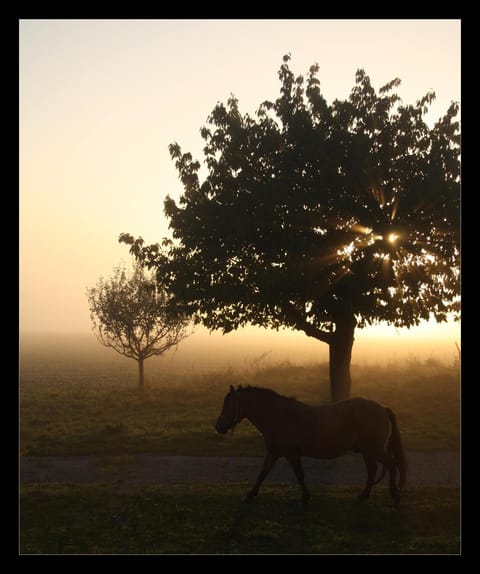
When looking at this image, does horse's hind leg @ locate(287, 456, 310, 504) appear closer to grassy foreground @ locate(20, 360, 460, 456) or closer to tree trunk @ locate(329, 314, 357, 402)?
grassy foreground @ locate(20, 360, 460, 456)

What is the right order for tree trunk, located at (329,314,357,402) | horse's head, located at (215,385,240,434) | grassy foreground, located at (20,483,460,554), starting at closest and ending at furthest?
grassy foreground, located at (20,483,460,554) < horse's head, located at (215,385,240,434) < tree trunk, located at (329,314,357,402)

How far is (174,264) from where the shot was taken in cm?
2456

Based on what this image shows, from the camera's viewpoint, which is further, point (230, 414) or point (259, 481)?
point (230, 414)

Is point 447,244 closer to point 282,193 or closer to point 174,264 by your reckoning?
point 282,193

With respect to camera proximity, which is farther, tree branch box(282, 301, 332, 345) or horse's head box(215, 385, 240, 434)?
tree branch box(282, 301, 332, 345)

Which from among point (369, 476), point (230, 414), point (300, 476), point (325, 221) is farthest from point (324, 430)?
point (325, 221)

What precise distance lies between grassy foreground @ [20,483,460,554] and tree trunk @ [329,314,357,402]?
10611 millimetres

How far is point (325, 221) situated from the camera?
22938mm

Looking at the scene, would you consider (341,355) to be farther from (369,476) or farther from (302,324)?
(369,476)

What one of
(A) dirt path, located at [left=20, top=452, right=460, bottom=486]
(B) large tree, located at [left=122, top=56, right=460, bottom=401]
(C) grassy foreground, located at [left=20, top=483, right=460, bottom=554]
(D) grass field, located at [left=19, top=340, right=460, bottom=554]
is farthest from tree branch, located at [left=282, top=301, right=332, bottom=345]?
(C) grassy foreground, located at [left=20, top=483, right=460, bottom=554]

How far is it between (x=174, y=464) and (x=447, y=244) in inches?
536

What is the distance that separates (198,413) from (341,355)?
7.20m

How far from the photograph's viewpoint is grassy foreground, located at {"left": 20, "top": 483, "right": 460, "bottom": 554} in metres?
10.3
